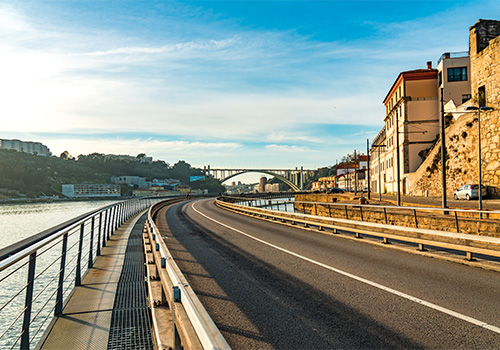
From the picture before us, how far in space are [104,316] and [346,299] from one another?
4.09 m

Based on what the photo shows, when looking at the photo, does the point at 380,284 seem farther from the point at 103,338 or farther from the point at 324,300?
the point at 103,338

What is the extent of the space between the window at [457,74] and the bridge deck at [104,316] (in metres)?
57.4

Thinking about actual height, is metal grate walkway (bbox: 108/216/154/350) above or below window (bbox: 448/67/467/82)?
below

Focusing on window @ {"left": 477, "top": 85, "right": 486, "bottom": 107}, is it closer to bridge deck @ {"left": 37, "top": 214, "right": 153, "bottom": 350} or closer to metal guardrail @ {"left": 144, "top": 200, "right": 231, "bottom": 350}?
bridge deck @ {"left": 37, "top": 214, "right": 153, "bottom": 350}

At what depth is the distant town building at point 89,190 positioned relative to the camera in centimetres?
16627

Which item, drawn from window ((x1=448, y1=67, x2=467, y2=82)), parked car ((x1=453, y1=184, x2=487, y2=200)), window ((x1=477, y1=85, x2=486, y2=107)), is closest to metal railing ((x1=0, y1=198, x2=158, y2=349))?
parked car ((x1=453, y1=184, x2=487, y2=200))

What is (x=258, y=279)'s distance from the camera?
8.23 metres

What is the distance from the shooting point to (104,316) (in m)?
5.71

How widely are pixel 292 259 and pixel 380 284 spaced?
3368mm

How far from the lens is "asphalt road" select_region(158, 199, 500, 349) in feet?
15.6

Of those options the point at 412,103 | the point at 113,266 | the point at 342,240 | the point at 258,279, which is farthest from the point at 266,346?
the point at 412,103

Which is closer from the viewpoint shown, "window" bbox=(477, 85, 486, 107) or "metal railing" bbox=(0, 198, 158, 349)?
"metal railing" bbox=(0, 198, 158, 349)

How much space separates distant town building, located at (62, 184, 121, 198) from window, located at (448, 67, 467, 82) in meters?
157

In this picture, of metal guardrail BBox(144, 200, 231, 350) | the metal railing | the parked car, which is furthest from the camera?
the parked car
